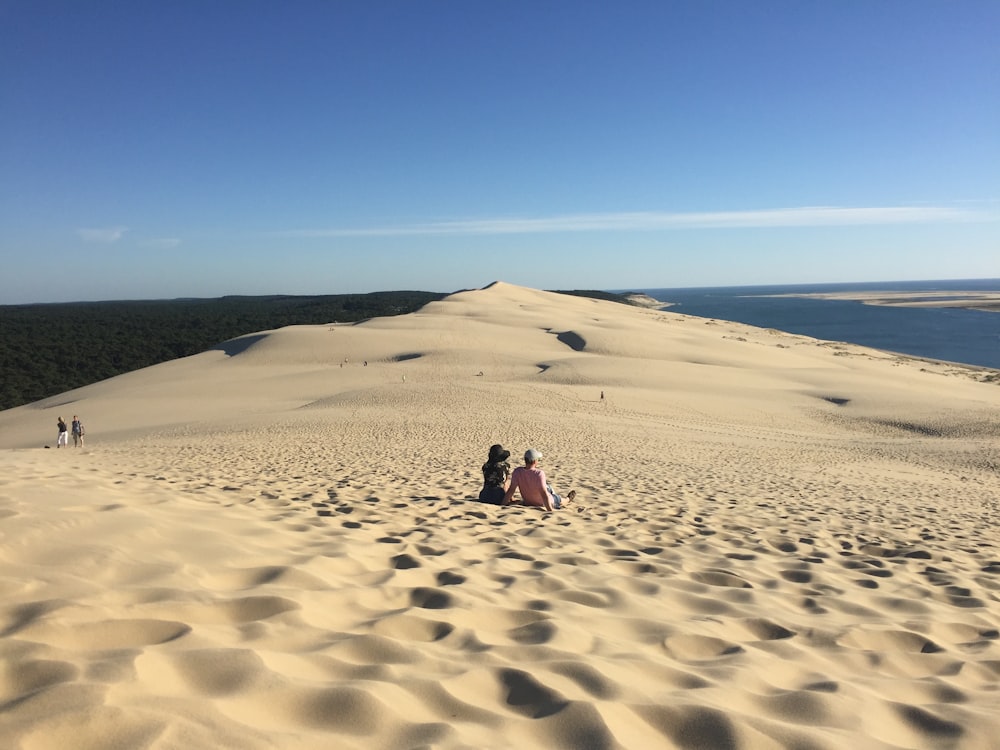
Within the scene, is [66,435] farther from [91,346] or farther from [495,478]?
[91,346]

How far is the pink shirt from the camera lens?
326 inches

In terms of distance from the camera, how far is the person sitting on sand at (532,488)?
8289mm

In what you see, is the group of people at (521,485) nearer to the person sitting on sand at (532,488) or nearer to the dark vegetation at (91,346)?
the person sitting on sand at (532,488)

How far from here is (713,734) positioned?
2.72 meters

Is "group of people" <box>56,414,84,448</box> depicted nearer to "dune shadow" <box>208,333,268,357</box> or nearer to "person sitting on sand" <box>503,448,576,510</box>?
"person sitting on sand" <box>503,448,576,510</box>

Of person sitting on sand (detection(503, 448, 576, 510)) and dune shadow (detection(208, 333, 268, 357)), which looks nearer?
person sitting on sand (detection(503, 448, 576, 510))

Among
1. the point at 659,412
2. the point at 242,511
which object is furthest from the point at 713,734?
the point at 659,412

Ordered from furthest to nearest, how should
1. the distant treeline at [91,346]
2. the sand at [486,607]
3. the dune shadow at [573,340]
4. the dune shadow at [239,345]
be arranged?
the distant treeline at [91,346], the dune shadow at [239,345], the dune shadow at [573,340], the sand at [486,607]

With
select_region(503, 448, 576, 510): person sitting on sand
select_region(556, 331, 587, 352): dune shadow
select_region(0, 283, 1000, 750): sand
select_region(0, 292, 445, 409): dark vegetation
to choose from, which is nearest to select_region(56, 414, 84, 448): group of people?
select_region(0, 283, 1000, 750): sand

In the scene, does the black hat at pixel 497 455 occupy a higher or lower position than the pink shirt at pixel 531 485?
higher

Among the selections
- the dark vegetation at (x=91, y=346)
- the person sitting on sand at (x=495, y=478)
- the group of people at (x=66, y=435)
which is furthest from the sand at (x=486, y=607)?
the dark vegetation at (x=91, y=346)

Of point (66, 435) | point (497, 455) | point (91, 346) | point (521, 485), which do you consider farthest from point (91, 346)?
point (521, 485)

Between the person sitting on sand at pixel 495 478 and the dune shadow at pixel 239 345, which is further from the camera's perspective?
the dune shadow at pixel 239 345

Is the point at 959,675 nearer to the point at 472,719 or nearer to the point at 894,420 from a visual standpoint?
the point at 472,719
